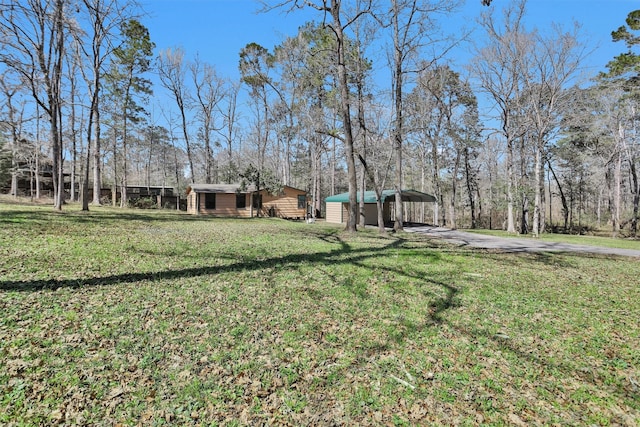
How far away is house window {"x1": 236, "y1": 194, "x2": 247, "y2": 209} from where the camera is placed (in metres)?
25.6

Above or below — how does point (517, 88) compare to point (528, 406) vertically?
above

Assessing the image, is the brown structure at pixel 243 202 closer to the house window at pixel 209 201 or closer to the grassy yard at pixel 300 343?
the house window at pixel 209 201

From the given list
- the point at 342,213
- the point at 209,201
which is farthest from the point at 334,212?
the point at 209,201

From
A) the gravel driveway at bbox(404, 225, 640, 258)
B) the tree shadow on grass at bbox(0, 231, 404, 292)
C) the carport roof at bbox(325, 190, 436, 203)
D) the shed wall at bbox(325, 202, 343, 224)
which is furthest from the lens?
the shed wall at bbox(325, 202, 343, 224)

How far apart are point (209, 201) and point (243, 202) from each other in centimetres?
273

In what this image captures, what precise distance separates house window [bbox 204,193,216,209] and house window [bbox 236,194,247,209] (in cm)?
185

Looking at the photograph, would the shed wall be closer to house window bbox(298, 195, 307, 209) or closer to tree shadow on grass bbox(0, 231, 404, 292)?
house window bbox(298, 195, 307, 209)

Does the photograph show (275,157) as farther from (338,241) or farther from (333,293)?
(333,293)

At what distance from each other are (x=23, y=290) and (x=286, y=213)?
2226 centimetres

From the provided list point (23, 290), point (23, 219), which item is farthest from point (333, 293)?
point (23, 219)

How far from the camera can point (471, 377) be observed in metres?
3.09

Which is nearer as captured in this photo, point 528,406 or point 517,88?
point 528,406

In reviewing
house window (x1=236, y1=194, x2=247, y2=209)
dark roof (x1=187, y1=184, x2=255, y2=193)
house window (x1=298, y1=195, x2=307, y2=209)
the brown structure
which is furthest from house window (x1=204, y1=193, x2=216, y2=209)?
house window (x1=298, y1=195, x2=307, y2=209)

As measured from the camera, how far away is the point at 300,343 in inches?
141
